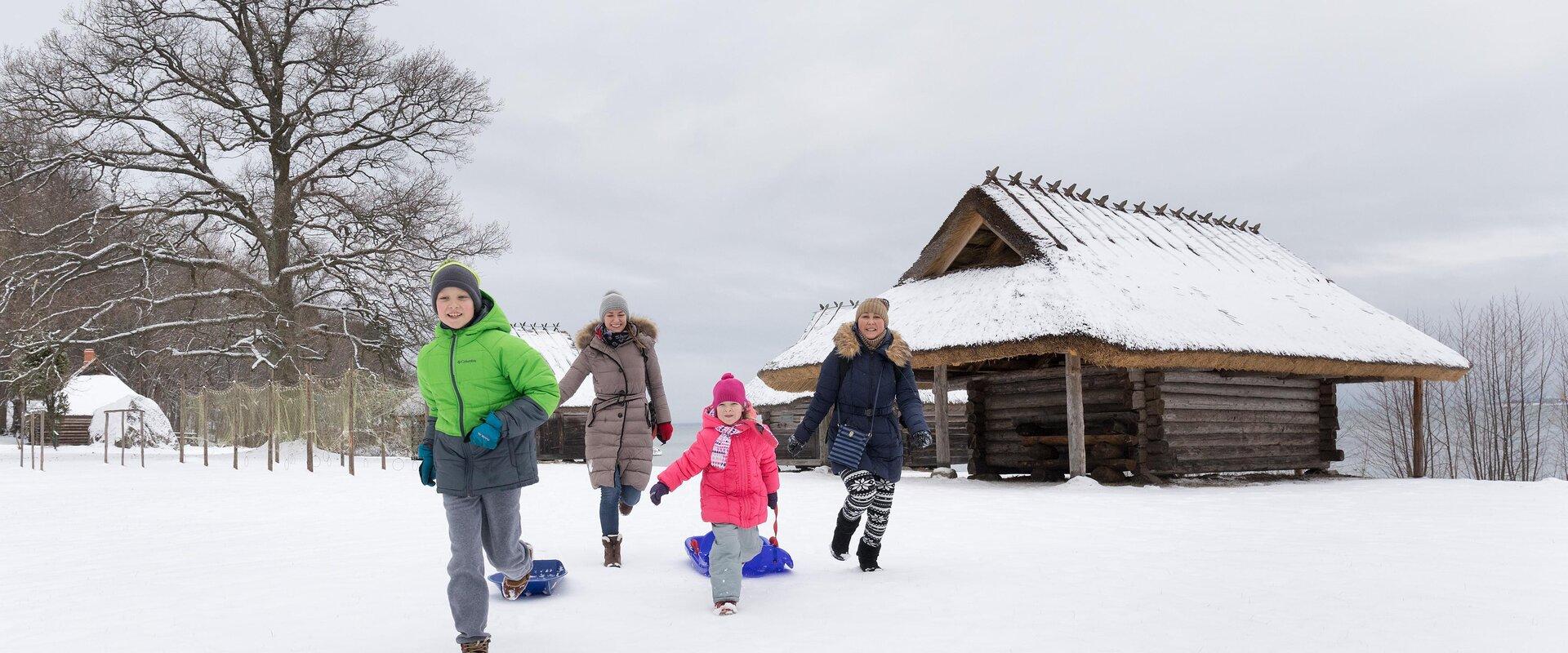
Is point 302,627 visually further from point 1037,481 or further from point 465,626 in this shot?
point 1037,481

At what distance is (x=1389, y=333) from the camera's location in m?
16.7

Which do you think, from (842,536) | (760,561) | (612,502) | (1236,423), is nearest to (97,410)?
(612,502)

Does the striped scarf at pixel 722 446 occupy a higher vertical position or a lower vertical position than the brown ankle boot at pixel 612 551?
higher

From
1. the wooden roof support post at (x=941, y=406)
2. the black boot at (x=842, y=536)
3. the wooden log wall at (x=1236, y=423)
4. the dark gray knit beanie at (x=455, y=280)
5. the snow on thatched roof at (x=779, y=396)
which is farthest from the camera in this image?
the snow on thatched roof at (x=779, y=396)

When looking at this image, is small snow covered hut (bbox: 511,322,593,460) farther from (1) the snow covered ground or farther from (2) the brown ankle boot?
(2) the brown ankle boot

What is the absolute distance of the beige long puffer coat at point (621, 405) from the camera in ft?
19.3

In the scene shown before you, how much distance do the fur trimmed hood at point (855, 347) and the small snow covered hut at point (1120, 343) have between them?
6669 mm

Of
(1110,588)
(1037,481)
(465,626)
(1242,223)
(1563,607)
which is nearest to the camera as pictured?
(465,626)

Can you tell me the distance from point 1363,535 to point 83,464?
21573 millimetres

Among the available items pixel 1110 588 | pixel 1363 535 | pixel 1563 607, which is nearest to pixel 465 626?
pixel 1110 588

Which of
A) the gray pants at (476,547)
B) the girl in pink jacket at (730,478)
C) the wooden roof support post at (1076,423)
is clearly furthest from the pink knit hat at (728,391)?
the wooden roof support post at (1076,423)

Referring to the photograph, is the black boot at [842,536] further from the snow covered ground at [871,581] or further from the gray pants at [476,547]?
the gray pants at [476,547]

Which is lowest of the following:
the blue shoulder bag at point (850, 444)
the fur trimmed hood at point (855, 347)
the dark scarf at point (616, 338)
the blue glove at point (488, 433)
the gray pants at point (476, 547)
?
the gray pants at point (476, 547)

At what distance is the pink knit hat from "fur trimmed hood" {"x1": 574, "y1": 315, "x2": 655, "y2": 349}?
0.98 metres
